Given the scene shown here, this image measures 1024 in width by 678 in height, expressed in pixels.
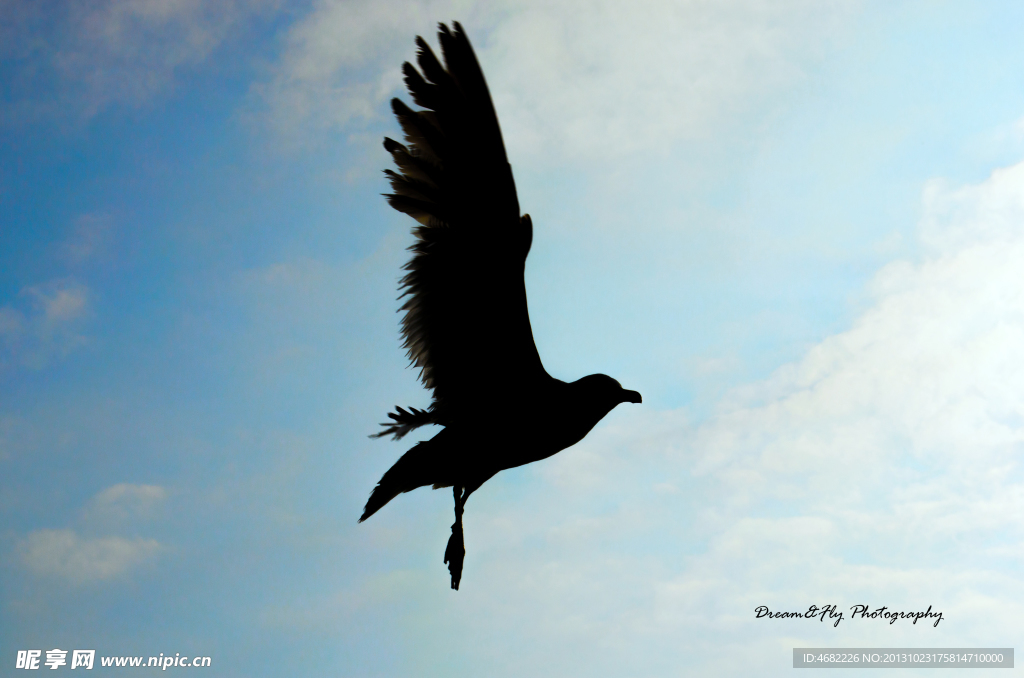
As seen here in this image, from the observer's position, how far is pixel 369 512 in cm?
609

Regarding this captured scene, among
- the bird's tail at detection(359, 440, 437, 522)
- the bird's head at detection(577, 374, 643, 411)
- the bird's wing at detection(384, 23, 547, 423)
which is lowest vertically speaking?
the bird's tail at detection(359, 440, 437, 522)

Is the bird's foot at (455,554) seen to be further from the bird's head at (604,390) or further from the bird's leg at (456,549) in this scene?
the bird's head at (604,390)

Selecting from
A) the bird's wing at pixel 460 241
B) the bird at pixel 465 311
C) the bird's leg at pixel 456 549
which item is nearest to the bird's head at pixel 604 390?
the bird at pixel 465 311

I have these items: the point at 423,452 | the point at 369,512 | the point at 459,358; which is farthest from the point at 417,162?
the point at 369,512

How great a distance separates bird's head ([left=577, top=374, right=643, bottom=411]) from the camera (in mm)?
5426

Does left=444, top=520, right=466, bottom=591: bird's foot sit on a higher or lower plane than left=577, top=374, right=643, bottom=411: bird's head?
lower

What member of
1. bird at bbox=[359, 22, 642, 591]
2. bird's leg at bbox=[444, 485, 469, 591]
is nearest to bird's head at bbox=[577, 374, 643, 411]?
bird at bbox=[359, 22, 642, 591]

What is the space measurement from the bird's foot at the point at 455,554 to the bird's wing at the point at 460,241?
3.46ft

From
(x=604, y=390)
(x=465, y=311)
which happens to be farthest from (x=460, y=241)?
(x=604, y=390)

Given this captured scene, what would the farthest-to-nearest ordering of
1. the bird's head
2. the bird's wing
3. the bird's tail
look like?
the bird's tail, the bird's head, the bird's wing

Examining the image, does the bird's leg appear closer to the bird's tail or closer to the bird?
the bird

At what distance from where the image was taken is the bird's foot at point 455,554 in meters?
Answer: 5.25

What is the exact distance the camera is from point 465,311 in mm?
5832

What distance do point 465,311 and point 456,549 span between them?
206cm
